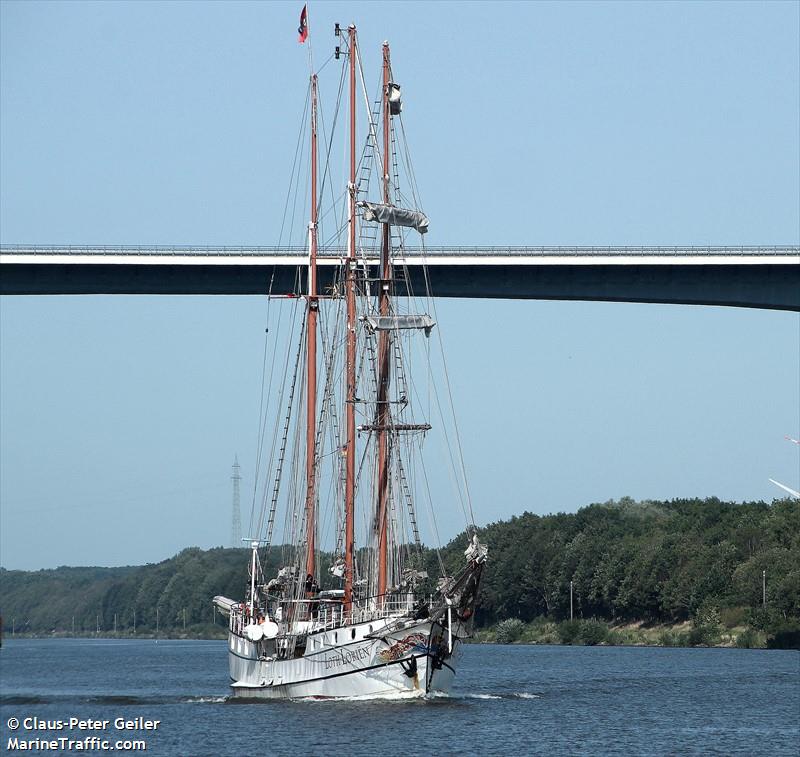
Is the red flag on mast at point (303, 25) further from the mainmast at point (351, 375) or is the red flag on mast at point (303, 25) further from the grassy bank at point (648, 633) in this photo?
the grassy bank at point (648, 633)

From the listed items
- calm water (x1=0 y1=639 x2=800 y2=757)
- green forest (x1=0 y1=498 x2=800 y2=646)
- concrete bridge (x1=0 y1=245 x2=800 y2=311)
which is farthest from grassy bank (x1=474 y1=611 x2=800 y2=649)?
concrete bridge (x1=0 y1=245 x2=800 y2=311)

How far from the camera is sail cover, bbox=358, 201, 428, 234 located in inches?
2876

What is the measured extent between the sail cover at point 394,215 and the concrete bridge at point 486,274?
12.6 metres

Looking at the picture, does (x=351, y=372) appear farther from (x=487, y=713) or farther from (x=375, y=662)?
(x=487, y=713)

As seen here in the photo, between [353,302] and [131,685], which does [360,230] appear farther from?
[131,685]

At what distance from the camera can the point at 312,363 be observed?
261 feet

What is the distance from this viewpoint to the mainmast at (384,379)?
232 feet

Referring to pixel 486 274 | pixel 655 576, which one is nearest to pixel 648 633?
pixel 655 576

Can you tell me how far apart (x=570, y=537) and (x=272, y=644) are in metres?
127

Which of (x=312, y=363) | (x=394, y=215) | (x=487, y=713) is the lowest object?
(x=487, y=713)

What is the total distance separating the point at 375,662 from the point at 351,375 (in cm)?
1465

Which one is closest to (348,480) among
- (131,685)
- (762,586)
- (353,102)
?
(353,102)

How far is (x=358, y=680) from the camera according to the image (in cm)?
6650

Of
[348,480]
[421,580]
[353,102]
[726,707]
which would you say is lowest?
[726,707]
